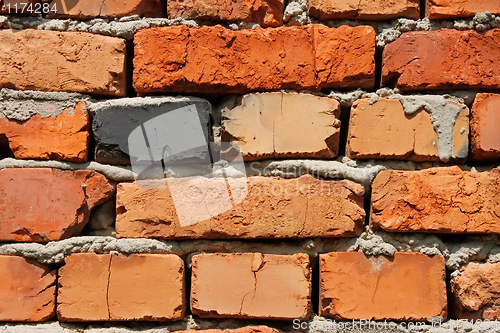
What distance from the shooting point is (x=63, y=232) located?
2.90 ft

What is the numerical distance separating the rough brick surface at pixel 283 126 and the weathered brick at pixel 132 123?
0.26ft

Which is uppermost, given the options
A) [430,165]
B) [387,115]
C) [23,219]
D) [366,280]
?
[387,115]

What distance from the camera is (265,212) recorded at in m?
0.88

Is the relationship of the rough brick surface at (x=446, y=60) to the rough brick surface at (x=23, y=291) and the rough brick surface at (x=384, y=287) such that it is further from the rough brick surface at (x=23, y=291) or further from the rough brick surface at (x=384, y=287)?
the rough brick surface at (x=23, y=291)

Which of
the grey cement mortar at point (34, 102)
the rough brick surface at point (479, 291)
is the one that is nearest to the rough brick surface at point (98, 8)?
the grey cement mortar at point (34, 102)

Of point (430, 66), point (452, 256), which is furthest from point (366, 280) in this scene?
point (430, 66)

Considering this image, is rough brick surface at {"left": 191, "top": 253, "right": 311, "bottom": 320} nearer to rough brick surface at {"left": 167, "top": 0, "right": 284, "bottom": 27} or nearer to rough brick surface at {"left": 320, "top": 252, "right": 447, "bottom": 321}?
rough brick surface at {"left": 320, "top": 252, "right": 447, "bottom": 321}

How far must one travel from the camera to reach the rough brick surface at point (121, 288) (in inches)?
34.1

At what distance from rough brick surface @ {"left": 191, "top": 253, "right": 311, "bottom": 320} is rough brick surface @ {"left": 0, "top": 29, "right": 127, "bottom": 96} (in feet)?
1.53

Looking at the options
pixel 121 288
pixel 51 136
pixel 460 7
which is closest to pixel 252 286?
pixel 121 288

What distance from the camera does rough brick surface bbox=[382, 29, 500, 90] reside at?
35.2 inches

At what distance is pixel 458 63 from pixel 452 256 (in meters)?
0.43

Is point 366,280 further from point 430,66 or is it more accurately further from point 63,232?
point 63,232

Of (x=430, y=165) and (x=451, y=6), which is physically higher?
(x=451, y=6)
